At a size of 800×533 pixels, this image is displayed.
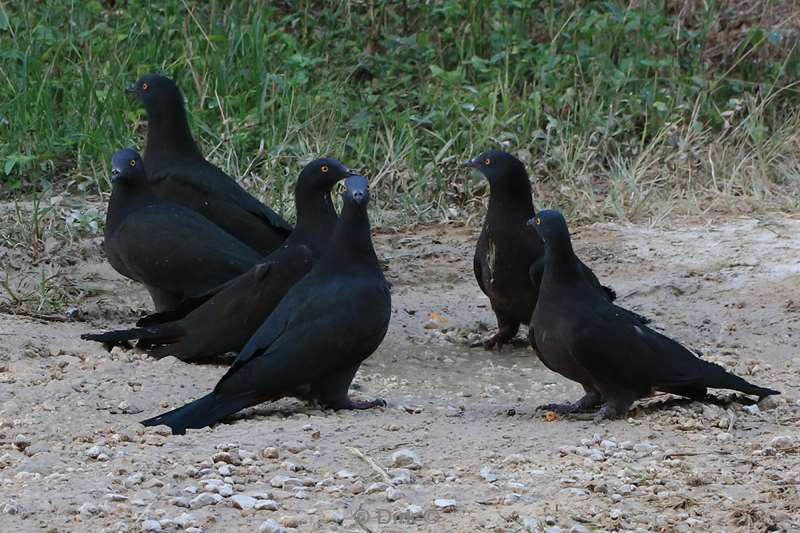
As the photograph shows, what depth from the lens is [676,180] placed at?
8969 mm

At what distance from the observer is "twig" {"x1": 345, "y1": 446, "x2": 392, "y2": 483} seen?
441 cm

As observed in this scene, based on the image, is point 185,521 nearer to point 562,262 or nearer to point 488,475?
point 488,475

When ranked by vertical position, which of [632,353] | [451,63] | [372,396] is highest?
[451,63]

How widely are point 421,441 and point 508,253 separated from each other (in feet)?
6.08

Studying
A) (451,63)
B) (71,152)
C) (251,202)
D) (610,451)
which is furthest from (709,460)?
(451,63)

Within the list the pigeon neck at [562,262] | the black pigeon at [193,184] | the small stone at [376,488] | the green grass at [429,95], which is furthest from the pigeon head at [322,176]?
the small stone at [376,488]

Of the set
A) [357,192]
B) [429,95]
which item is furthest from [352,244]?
[429,95]

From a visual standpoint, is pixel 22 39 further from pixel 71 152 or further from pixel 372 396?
pixel 372 396

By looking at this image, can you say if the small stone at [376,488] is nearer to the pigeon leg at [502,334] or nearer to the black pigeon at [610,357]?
the black pigeon at [610,357]

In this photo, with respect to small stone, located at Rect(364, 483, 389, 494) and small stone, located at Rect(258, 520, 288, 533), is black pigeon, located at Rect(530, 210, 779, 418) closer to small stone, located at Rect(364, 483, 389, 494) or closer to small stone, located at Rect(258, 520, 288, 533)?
small stone, located at Rect(364, 483, 389, 494)

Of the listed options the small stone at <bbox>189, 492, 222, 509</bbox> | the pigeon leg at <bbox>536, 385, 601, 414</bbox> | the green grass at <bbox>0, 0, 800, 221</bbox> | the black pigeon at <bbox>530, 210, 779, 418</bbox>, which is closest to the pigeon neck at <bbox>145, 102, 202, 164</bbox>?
the green grass at <bbox>0, 0, 800, 221</bbox>

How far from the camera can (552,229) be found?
18.5 feet

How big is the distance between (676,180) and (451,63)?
227 centimetres

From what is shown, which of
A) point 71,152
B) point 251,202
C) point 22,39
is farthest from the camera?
point 22,39
